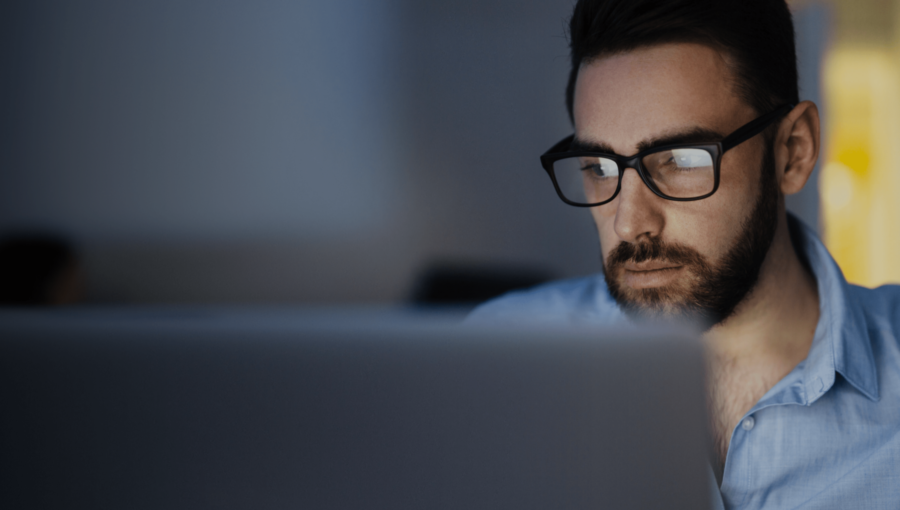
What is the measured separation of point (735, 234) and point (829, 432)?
322 mm

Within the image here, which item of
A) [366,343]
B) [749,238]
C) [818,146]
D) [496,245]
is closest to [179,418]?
[366,343]

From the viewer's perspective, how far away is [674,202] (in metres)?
0.82

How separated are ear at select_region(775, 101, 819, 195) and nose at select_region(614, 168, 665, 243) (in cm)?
28

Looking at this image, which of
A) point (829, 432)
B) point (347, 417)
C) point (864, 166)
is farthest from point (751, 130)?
point (864, 166)

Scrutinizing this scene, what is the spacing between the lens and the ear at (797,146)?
0.91 m

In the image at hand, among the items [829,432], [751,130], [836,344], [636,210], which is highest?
[751,130]

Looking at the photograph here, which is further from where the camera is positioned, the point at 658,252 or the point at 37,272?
the point at 37,272

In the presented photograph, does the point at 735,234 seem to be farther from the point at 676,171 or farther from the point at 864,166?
the point at 864,166

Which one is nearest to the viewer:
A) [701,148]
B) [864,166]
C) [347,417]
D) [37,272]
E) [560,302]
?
[347,417]

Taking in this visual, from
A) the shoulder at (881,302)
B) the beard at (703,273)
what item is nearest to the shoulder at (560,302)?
the beard at (703,273)

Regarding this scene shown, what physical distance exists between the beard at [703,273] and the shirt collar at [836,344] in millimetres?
124

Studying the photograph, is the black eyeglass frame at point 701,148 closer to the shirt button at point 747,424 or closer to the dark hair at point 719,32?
the dark hair at point 719,32

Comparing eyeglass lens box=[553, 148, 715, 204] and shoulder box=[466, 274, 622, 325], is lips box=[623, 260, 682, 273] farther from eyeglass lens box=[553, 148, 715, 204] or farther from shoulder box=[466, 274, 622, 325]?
shoulder box=[466, 274, 622, 325]

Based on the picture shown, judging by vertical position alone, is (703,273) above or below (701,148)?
below
